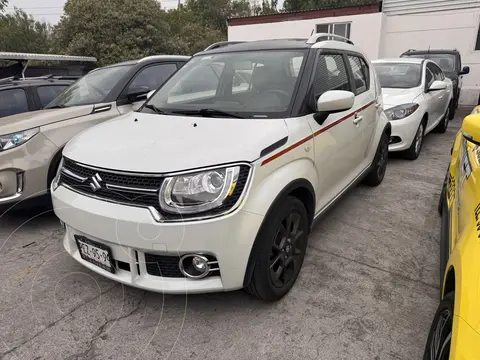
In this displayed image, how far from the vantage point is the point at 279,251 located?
8.05 ft

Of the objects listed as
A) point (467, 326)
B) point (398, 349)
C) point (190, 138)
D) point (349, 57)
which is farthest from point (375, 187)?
point (467, 326)

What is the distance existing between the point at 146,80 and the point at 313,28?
38.2 ft

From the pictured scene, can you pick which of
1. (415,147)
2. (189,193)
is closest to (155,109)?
(189,193)

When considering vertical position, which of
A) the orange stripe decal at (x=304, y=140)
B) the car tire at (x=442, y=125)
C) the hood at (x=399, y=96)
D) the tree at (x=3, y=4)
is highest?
the tree at (x=3, y=4)

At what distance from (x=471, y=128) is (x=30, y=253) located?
3.48 metres

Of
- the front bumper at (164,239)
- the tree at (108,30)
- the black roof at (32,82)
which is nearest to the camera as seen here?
the front bumper at (164,239)

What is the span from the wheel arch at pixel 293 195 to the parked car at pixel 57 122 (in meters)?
2.51

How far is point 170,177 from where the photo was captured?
2041 mm

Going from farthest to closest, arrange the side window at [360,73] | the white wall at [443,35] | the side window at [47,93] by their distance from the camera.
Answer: the white wall at [443,35]
the side window at [47,93]
the side window at [360,73]

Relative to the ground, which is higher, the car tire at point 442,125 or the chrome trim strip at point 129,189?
the chrome trim strip at point 129,189

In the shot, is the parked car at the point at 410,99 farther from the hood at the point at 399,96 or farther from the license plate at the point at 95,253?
the license plate at the point at 95,253

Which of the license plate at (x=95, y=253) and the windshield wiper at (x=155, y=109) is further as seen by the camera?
the windshield wiper at (x=155, y=109)

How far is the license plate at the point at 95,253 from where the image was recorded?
2260 millimetres

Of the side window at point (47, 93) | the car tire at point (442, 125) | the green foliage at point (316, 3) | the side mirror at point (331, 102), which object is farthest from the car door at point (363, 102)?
the green foliage at point (316, 3)
